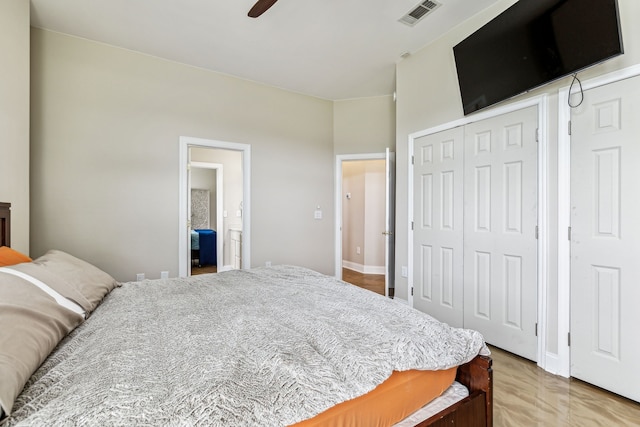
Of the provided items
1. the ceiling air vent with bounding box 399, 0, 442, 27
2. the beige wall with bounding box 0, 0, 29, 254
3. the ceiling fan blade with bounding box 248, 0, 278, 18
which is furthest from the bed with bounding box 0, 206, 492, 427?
the ceiling air vent with bounding box 399, 0, 442, 27

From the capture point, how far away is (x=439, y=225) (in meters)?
2.88

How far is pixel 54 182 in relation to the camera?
2771 millimetres

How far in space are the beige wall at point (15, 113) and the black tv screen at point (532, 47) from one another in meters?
3.41

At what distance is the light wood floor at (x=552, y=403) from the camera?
1.56 metres

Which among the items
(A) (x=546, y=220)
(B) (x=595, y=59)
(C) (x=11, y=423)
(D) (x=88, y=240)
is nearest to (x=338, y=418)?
(C) (x=11, y=423)

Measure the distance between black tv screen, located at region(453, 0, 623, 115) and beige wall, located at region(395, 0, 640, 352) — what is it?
192 millimetres

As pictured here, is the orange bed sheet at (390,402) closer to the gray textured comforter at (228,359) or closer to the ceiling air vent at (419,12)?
the gray textured comforter at (228,359)

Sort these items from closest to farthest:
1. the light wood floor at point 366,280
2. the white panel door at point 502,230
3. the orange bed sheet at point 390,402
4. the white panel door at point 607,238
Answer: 1. the orange bed sheet at point 390,402
2. the white panel door at point 607,238
3. the white panel door at point 502,230
4. the light wood floor at point 366,280

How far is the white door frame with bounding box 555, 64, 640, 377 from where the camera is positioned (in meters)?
1.96

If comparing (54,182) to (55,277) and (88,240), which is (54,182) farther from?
(55,277)

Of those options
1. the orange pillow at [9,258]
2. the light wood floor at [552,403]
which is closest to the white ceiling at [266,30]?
the orange pillow at [9,258]

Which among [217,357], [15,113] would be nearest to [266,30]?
[15,113]

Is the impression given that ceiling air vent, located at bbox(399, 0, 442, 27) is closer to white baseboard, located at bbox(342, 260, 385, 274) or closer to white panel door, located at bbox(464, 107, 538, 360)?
white panel door, located at bbox(464, 107, 538, 360)

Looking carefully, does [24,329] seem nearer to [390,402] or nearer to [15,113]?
Answer: [390,402]
